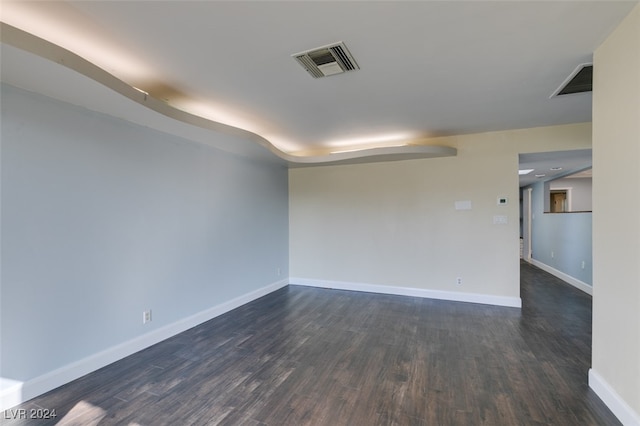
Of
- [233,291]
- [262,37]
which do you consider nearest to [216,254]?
[233,291]

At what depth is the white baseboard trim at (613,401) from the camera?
5.57 feet

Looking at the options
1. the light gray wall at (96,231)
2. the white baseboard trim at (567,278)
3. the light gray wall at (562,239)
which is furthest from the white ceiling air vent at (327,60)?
the white baseboard trim at (567,278)

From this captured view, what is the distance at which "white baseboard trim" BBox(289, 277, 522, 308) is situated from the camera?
13.5 ft

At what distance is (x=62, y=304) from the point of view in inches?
88.5

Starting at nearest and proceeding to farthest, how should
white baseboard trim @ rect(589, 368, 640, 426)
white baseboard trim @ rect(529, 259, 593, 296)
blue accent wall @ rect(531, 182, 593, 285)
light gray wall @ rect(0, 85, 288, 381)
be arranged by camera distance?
white baseboard trim @ rect(589, 368, 640, 426) < light gray wall @ rect(0, 85, 288, 381) < white baseboard trim @ rect(529, 259, 593, 296) < blue accent wall @ rect(531, 182, 593, 285)

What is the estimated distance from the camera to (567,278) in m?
5.45

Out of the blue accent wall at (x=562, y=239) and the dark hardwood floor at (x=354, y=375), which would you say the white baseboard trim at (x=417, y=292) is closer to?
the dark hardwood floor at (x=354, y=375)

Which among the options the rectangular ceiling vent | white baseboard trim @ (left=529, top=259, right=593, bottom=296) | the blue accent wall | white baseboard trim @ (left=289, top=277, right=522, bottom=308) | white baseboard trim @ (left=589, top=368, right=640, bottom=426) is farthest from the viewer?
the blue accent wall

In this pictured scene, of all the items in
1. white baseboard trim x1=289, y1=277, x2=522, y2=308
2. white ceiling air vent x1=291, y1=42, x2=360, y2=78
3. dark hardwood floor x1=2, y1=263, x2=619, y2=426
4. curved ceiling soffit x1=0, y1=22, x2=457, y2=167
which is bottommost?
dark hardwood floor x1=2, y1=263, x2=619, y2=426

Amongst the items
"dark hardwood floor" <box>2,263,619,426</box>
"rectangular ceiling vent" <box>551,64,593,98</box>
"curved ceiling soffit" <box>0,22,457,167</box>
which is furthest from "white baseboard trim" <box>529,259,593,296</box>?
"rectangular ceiling vent" <box>551,64,593,98</box>

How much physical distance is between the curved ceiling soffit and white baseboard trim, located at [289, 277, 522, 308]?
218 centimetres

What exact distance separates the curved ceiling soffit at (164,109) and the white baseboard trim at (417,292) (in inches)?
85.8

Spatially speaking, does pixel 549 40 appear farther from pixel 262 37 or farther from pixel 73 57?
pixel 73 57

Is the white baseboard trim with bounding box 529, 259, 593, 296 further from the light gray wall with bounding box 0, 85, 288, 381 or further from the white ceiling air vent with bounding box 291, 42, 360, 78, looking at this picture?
the light gray wall with bounding box 0, 85, 288, 381
